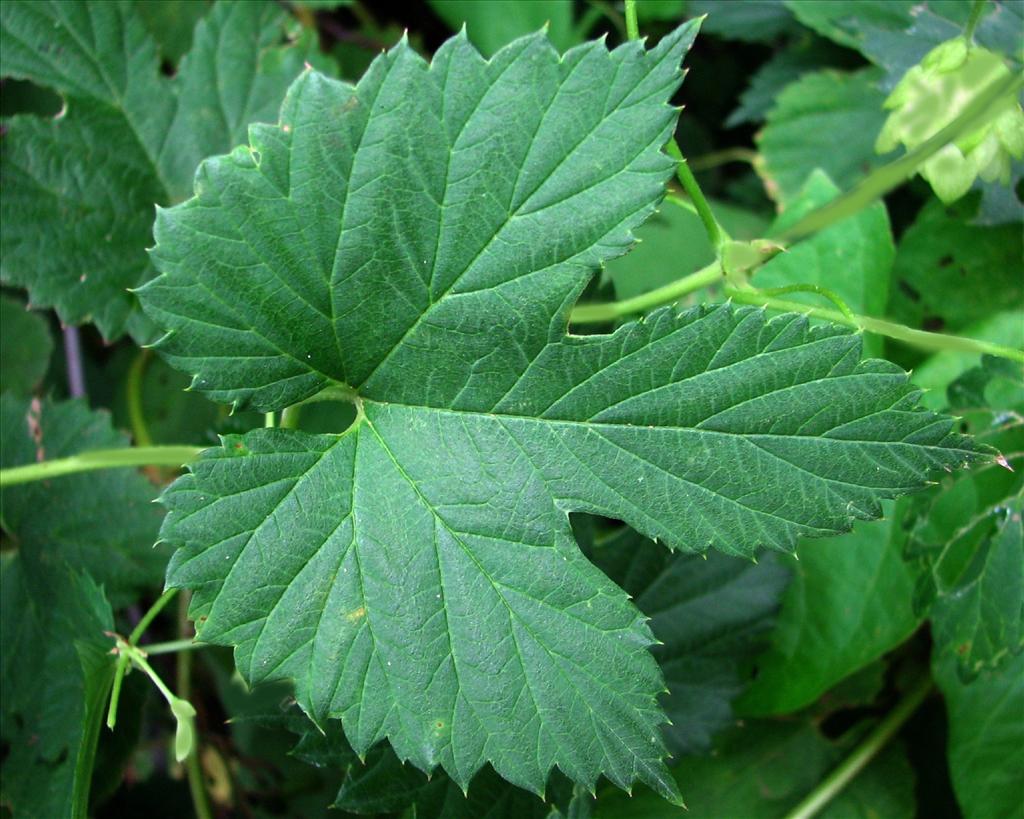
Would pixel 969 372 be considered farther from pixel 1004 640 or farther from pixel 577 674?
pixel 577 674

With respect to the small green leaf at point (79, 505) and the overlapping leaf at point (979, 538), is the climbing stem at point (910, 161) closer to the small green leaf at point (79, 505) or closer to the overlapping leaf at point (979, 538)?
the overlapping leaf at point (979, 538)

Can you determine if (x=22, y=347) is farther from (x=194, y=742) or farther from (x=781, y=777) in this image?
(x=781, y=777)

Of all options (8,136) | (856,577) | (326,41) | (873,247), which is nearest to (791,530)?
(856,577)

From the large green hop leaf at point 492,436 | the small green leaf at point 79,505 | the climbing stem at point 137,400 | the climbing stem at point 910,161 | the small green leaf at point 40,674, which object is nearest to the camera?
the climbing stem at point 910,161

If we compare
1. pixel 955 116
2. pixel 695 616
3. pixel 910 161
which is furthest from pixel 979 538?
pixel 910 161

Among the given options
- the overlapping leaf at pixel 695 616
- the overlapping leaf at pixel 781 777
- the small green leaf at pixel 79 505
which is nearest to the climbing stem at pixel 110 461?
the small green leaf at pixel 79 505

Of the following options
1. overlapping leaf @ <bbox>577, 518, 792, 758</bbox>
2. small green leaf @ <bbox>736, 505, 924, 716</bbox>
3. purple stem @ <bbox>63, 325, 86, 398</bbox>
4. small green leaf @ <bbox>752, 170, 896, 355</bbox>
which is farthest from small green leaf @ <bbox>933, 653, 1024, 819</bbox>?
purple stem @ <bbox>63, 325, 86, 398</bbox>
